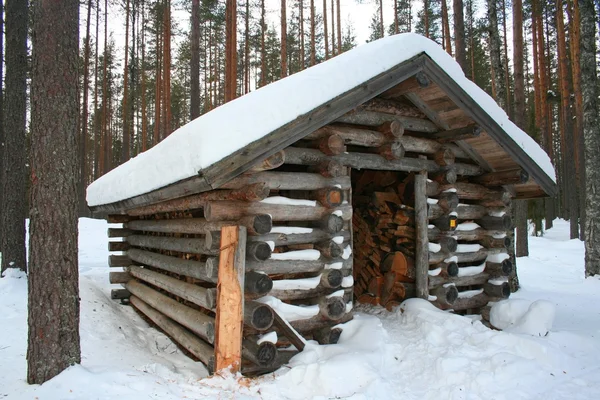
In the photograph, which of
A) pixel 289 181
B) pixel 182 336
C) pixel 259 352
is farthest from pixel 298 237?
pixel 182 336

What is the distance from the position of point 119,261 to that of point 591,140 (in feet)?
37.8

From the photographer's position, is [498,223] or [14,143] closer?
[498,223]

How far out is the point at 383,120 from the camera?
6.25 meters

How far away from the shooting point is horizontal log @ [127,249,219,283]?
470 cm

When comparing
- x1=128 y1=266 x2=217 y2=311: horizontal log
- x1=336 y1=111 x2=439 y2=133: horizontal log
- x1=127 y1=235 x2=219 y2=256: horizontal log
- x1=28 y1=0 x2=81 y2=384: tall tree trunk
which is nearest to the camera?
x1=28 y1=0 x2=81 y2=384: tall tree trunk

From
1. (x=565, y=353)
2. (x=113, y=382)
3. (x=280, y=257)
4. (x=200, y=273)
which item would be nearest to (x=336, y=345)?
(x=280, y=257)

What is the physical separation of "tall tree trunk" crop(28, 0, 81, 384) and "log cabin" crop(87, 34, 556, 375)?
1.12 m

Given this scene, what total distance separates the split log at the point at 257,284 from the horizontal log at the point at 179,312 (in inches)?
23.0

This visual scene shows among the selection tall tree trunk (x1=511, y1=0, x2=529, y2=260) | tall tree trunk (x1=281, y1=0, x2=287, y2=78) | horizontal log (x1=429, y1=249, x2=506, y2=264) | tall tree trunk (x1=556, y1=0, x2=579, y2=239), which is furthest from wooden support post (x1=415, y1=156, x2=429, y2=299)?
tall tree trunk (x1=556, y1=0, x2=579, y2=239)

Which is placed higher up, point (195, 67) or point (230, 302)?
point (195, 67)

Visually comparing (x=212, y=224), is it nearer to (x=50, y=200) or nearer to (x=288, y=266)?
(x=288, y=266)

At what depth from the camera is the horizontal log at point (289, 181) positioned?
4781 millimetres

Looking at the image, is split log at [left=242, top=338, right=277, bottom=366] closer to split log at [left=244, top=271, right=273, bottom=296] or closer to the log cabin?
the log cabin

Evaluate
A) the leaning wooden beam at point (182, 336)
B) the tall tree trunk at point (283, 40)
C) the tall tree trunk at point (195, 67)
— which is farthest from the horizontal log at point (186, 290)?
the tall tree trunk at point (283, 40)
